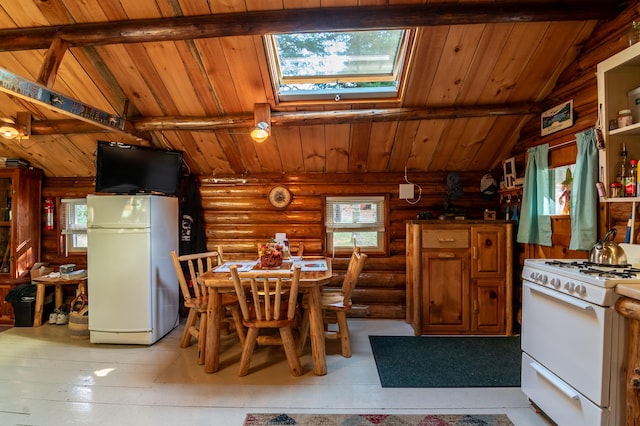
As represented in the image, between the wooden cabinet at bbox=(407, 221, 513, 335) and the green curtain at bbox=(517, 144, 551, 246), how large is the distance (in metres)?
0.27

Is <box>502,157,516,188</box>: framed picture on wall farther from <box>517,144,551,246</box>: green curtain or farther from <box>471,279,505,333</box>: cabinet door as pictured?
<box>471,279,505,333</box>: cabinet door

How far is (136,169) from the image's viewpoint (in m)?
3.64

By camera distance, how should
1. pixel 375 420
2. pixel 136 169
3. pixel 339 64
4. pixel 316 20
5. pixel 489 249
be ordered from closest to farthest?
pixel 375 420 → pixel 316 20 → pixel 339 64 → pixel 489 249 → pixel 136 169

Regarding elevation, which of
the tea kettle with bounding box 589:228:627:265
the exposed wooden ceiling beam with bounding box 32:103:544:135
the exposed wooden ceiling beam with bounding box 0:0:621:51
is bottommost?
the tea kettle with bounding box 589:228:627:265

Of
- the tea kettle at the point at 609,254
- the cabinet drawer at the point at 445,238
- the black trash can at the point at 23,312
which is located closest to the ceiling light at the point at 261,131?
the cabinet drawer at the point at 445,238

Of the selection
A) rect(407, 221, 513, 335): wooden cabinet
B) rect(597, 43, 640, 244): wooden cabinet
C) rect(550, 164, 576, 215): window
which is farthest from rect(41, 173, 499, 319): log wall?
rect(597, 43, 640, 244): wooden cabinet

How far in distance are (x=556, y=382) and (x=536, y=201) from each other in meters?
1.92

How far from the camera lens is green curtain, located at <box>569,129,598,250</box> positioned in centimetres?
239


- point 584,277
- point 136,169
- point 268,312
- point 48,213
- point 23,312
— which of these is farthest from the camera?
point 48,213

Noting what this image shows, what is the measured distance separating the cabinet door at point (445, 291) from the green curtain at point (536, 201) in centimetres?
65

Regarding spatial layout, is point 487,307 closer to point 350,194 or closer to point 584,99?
point 350,194

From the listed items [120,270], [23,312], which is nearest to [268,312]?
[120,270]

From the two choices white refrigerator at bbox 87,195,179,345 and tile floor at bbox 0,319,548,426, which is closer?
tile floor at bbox 0,319,548,426

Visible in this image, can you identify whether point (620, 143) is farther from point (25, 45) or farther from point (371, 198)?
point (25, 45)
